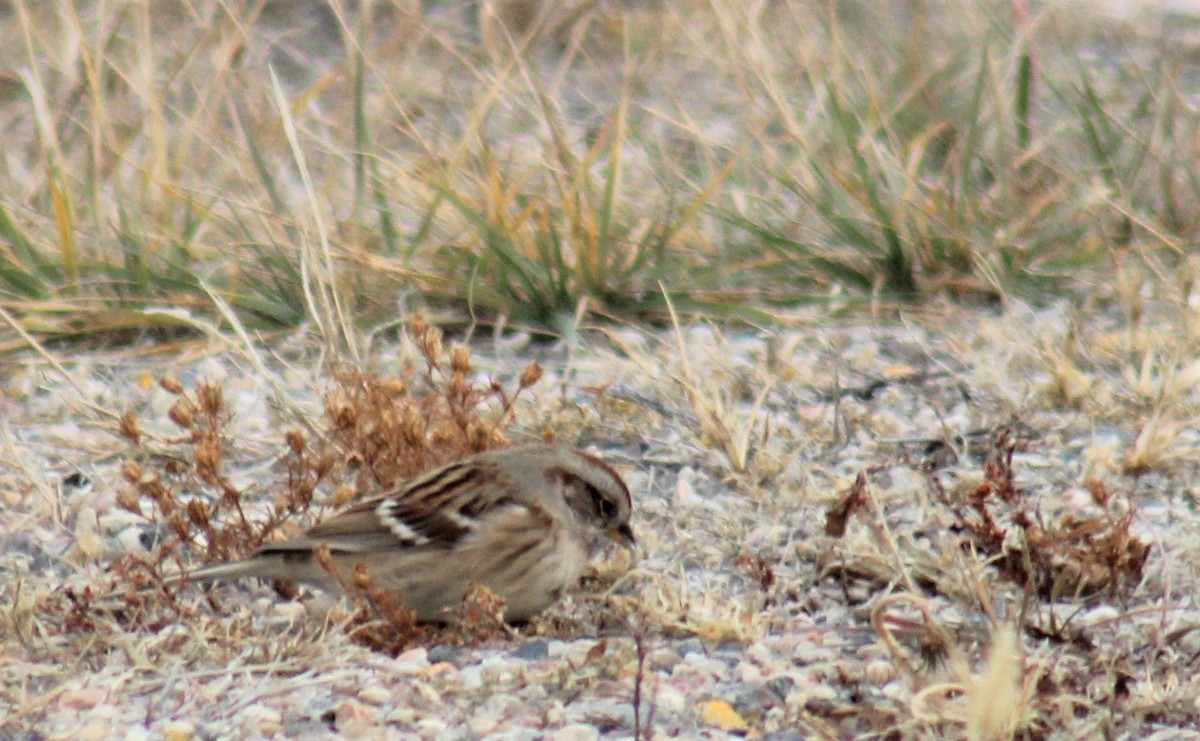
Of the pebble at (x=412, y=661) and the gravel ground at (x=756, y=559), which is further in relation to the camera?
the pebble at (x=412, y=661)

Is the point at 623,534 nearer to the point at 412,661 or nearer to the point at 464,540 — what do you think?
the point at 464,540

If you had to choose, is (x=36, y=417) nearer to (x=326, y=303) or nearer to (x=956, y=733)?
(x=326, y=303)

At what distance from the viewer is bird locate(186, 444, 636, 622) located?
363 cm

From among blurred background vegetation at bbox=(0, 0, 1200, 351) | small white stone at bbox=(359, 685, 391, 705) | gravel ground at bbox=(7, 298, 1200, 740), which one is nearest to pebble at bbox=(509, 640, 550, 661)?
gravel ground at bbox=(7, 298, 1200, 740)

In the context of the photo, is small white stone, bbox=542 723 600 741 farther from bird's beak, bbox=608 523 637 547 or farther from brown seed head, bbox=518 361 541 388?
brown seed head, bbox=518 361 541 388

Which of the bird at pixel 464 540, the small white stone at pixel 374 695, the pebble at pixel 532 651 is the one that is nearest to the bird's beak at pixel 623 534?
the bird at pixel 464 540

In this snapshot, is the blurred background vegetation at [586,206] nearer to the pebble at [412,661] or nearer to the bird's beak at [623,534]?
the bird's beak at [623,534]

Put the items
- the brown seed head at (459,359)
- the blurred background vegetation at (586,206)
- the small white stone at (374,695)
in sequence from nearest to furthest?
the small white stone at (374,695) → the brown seed head at (459,359) → the blurred background vegetation at (586,206)

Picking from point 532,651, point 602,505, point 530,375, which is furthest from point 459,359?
point 532,651

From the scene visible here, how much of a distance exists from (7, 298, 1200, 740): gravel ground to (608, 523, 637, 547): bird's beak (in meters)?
0.08

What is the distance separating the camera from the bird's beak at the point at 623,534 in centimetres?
380

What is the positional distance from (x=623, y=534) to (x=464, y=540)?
325 millimetres

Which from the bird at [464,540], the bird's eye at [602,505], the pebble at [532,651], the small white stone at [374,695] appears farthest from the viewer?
the bird's eye at [602,505]

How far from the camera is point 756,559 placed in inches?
148
